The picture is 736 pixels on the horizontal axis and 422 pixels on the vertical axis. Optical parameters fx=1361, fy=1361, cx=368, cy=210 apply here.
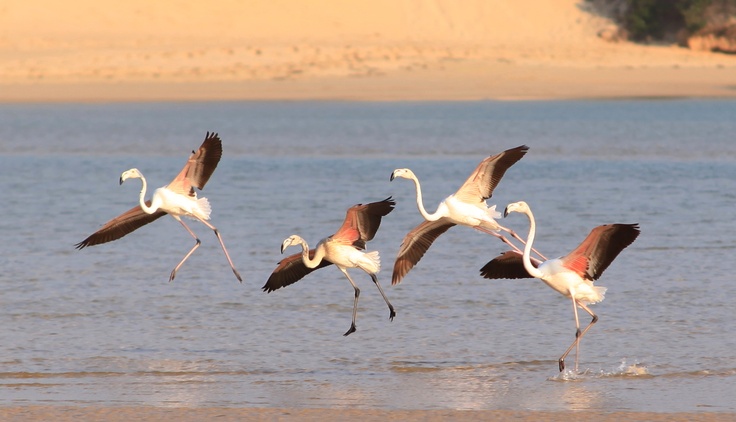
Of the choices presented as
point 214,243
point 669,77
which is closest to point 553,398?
point 214,243

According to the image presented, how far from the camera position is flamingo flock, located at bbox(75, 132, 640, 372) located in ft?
31.1

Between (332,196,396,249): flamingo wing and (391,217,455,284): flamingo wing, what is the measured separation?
1.01ft

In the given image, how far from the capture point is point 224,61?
42.3m

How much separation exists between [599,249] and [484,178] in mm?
1620

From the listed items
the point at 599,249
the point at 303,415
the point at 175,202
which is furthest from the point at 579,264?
the point at 175,202

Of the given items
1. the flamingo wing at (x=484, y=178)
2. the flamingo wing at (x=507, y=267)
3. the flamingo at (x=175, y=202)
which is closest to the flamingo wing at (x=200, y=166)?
the flamingo at (x=175, y=202)

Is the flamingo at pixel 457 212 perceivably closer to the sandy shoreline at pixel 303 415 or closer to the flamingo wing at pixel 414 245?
the flamingo wing at pixel 414 245

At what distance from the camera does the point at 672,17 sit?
4722 centimetres

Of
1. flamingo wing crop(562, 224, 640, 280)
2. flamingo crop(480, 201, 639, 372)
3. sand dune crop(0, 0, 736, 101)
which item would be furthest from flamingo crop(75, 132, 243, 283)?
sand dune crop(0, 0, 736, 101)

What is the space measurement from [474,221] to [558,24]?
139 feet

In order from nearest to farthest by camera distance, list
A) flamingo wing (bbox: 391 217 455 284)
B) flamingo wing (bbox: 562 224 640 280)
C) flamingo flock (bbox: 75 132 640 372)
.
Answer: flamingo wing (bbox: 562 224 640 280) < flamingo flock (bbox: 75 132 640 372) < flamingo wing (bbox: 391 217 455 284)

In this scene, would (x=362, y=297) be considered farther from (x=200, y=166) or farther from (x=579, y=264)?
(x=579, y=264)

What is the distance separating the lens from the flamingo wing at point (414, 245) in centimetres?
1059

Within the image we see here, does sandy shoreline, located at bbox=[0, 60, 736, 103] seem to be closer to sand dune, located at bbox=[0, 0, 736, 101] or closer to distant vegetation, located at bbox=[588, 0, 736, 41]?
sand dune, located at bbox=[0, 0, 736, 101]
